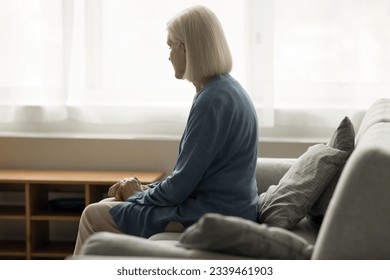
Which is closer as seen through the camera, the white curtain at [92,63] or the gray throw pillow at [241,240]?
the gray throw pillow at [241,240]

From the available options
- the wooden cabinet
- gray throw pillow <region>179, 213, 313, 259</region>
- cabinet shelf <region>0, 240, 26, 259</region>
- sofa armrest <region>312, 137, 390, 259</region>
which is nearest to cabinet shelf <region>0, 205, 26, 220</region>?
the wooden cabinet

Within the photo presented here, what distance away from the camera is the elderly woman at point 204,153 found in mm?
2879

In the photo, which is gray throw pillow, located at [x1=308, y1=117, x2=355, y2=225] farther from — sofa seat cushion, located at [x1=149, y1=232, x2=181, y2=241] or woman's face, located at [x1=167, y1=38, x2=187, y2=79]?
woman's face, located at [x1=167, y1=38, x2=187, y2=79]

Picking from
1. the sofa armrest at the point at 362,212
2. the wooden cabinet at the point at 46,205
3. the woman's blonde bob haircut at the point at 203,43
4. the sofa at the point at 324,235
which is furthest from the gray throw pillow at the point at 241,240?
the wooden cabinet at the point at 46,205

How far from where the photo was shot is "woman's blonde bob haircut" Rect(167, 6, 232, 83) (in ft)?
9.70

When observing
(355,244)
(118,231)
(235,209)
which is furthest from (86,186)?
(355,244)

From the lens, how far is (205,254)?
6.25ft

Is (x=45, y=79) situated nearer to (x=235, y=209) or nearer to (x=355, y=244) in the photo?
(x=235, y=209)

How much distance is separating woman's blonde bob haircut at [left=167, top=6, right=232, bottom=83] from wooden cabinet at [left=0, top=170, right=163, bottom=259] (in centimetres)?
119

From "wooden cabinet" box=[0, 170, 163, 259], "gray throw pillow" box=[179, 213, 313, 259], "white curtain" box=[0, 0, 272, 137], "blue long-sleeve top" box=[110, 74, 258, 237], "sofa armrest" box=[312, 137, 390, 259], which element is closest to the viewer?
"sofa armrest" box=[312, 137, 390, 259]

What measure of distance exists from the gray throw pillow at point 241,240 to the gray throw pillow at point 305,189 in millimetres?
954

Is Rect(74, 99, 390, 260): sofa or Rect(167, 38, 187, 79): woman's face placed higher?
Rect(167, 38, 187, 79): woman's face

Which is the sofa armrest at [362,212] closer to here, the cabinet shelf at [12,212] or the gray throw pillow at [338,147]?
the gray throw pillow at [338,147]

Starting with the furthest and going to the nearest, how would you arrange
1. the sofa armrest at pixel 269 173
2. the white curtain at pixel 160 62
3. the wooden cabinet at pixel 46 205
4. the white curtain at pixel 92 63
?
the white curtain at pixel 92 63
the white curtain at pixel 160 62
the wooden cabinet at pixel 46 205
the sofa armrest at pixel 269 173
